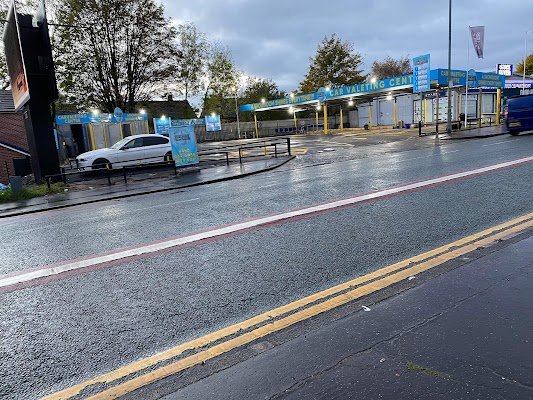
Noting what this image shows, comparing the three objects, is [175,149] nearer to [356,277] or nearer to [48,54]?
[48,54]

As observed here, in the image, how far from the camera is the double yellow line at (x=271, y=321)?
8.55 ft

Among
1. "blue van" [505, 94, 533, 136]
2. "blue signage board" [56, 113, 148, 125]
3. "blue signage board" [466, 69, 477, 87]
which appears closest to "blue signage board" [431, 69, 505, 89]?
"blue signage board" [466, 69, 477, 87]

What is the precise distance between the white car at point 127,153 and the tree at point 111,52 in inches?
720

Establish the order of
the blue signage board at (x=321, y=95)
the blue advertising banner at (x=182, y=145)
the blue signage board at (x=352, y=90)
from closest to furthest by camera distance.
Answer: the blue advertising banner at (x=182, y=145) → the blue signage board at (x=352, y=90) → the blue signage board at (x=321, y=95)

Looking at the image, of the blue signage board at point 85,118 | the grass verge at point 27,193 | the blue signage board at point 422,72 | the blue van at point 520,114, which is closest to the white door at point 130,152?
the grass verge at point 27,193

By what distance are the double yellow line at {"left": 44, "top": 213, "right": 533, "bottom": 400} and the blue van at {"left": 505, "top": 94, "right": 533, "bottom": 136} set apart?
1928 cm

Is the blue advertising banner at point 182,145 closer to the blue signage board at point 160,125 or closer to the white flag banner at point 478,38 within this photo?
the blue signage board at point 160,125

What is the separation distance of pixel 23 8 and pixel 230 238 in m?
35.9

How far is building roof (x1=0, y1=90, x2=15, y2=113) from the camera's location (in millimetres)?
26406

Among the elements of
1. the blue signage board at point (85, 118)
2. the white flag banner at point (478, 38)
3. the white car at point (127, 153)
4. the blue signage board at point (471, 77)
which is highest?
the white flag banner at point (478, 38)

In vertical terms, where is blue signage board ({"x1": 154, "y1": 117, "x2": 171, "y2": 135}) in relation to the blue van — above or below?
above

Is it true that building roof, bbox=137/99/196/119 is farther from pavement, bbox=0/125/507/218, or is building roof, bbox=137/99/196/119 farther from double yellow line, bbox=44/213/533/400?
double yellow line, bbox=44/213/533/400

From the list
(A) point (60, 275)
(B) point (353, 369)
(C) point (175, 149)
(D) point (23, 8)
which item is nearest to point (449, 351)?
(B) point (353, 369)

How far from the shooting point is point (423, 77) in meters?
27.1
